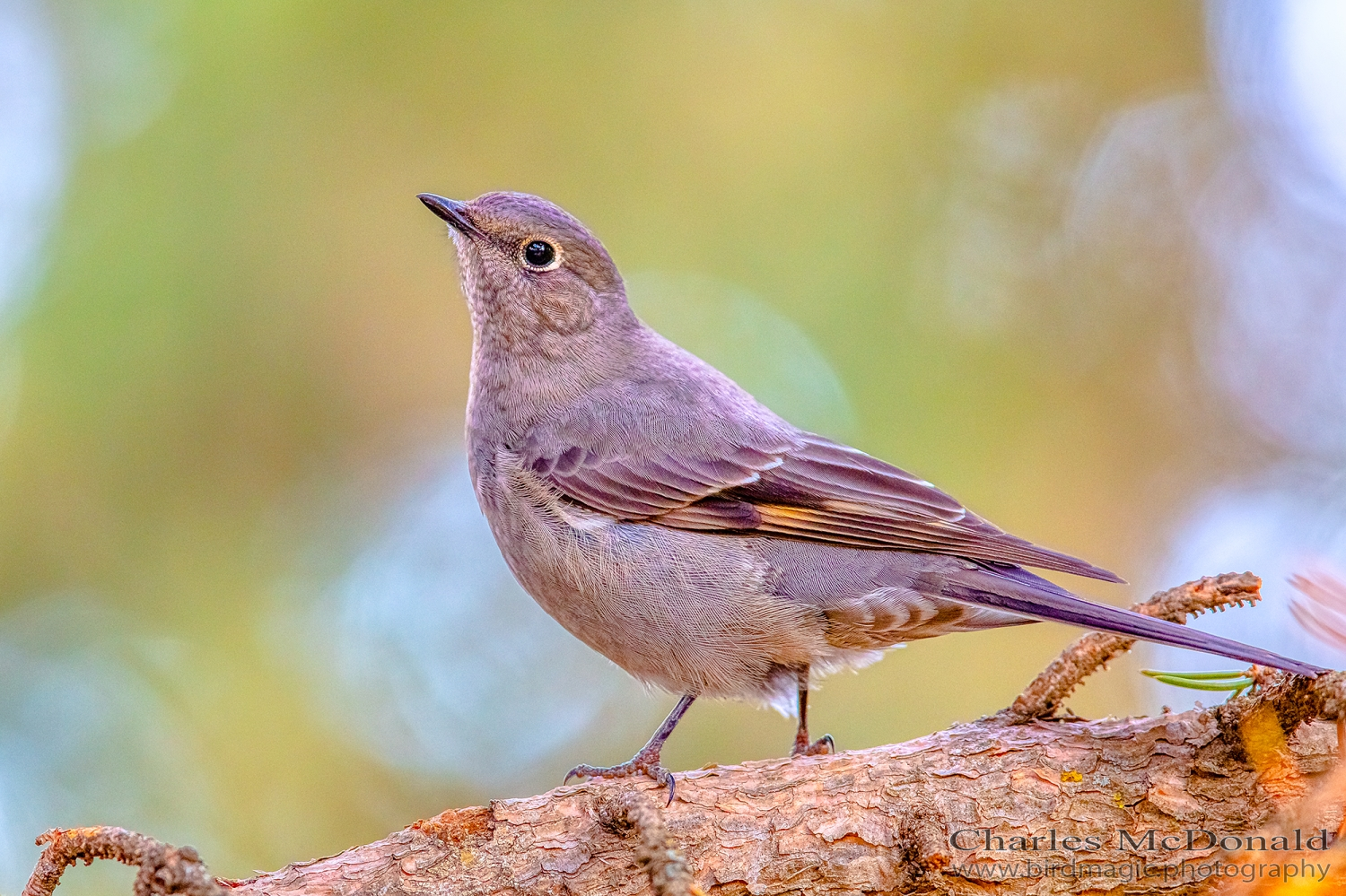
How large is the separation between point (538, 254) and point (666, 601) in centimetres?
200

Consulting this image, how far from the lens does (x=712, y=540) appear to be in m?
4.39

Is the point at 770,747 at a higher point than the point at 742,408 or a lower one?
lower

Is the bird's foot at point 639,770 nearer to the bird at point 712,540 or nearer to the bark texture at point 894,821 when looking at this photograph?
the bird at point 712,540

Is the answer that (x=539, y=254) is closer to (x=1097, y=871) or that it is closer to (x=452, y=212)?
(x=452, y=212)

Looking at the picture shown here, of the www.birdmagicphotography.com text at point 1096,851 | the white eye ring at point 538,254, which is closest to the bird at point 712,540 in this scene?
the white eye ring at point 538,254

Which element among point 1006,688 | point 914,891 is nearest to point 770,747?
point 1006,688

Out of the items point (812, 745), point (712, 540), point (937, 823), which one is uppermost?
point (712, 540)

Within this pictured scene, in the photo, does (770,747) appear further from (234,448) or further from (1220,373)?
(1220,373)

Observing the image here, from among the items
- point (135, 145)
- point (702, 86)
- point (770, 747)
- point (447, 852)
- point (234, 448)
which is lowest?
point (447, 852)

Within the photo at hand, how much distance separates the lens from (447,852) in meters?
3.14

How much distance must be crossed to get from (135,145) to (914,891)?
4817 millimetres

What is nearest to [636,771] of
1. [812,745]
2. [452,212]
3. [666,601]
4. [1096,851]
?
[666,601]

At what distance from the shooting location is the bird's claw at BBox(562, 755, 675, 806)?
11.8ft

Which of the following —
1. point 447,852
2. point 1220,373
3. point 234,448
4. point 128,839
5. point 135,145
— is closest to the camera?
point 128,839
